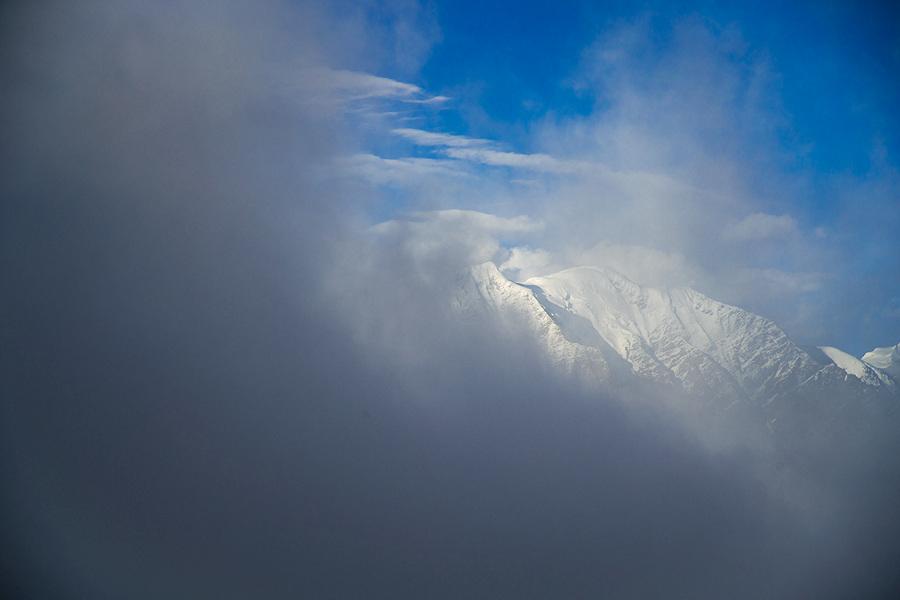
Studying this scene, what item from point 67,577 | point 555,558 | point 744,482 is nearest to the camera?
point 67,577

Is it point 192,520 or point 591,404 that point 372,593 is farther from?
point 591,404

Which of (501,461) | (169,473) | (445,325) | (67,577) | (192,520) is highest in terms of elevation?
(445,325)

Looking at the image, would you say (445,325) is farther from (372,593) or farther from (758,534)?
(758,534)

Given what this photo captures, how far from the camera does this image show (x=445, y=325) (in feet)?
401

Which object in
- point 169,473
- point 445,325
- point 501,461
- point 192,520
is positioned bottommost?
point 192,520

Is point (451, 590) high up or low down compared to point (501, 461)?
down

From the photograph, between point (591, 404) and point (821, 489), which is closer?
point (591, 404)

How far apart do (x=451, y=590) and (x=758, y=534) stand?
84.3m

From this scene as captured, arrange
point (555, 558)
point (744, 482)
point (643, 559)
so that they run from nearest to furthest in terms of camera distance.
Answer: point (555, 558), point (643, 559), point (744, 482)

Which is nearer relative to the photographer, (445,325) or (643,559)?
(643,559)

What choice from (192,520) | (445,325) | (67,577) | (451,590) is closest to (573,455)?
(445,325)

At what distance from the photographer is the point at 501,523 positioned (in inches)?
4117

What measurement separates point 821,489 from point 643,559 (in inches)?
4096

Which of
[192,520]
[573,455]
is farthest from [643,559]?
[192,520]
